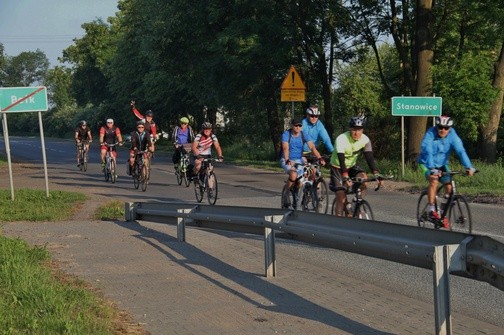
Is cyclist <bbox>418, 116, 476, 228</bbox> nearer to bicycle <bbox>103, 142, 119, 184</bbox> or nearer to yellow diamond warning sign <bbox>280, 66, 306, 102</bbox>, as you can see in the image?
bicycle <bbox>103, 142, 119, 184</bbox>

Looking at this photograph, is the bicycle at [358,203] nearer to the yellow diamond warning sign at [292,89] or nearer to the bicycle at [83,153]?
the yellow diamond warning sign at [292,89]

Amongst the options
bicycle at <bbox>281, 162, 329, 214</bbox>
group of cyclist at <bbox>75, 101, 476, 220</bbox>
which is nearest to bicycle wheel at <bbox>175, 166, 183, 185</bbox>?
group of cyclist at <bbox>75, 101, 476, 220</bbox>

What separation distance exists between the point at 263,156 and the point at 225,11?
8141 millimetres

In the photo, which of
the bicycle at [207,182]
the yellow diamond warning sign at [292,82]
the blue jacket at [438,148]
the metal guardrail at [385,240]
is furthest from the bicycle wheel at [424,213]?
the yellow diamond warning sign at [292,82]

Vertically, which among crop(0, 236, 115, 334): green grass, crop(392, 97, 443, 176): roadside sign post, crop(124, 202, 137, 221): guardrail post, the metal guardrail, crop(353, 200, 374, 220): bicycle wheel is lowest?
crop(124, 202, 137, 221): guardrail post

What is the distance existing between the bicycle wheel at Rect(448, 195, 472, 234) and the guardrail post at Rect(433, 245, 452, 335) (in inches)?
245

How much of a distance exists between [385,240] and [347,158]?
4971mm

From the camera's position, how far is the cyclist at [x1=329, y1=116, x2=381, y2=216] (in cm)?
1208

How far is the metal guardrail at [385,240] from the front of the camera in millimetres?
6195

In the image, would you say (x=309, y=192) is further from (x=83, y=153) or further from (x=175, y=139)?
(x=83, y=153)

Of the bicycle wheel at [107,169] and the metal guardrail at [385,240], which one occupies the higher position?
the metal guardrail at [385,240]

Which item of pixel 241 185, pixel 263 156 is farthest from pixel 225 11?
pixel 241 185

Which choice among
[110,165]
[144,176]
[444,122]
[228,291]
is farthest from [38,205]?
[228,291]

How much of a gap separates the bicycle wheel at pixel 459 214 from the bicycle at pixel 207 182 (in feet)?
25.9
